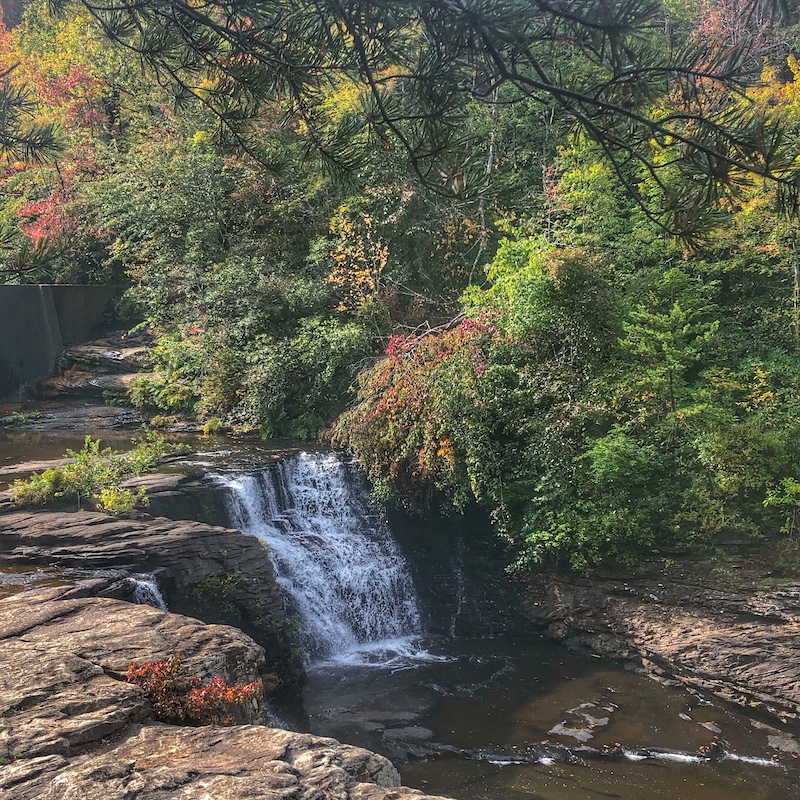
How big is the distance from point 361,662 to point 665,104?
279 inches

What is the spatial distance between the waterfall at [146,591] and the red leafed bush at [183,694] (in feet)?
7.98

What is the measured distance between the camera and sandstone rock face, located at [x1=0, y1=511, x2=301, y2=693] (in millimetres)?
7379

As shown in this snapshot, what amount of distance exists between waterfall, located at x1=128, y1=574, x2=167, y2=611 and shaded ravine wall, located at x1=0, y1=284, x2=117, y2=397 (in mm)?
10301

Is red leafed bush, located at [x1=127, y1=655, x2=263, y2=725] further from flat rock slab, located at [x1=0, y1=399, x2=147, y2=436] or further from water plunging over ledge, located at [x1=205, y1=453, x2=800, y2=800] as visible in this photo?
flat rock slab, located at [x1=0, y1=399, x2=147, y2=436]

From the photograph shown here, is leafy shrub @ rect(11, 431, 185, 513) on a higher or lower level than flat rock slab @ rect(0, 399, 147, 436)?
lower

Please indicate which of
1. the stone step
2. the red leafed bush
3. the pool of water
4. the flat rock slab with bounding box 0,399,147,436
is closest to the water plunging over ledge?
the pool of water

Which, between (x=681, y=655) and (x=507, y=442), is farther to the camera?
(x=507, y=442)

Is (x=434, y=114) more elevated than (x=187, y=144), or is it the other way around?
(x=187, y=144)

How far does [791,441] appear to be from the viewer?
8.56 meters

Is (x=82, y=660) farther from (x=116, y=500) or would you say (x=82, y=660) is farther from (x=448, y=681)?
(x=448, y=681)

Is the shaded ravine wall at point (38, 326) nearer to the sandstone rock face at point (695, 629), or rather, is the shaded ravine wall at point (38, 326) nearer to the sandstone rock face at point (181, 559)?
the sandstone rock face at point (181, 559)

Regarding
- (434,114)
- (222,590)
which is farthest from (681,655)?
(434,114)

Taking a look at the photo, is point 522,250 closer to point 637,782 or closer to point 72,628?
point 637,782

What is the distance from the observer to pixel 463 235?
551 inches
